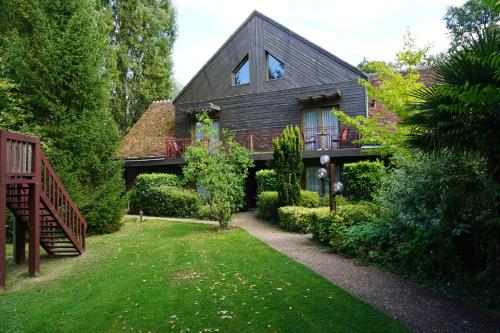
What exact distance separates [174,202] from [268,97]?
289 inches

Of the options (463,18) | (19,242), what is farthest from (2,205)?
(463,18)

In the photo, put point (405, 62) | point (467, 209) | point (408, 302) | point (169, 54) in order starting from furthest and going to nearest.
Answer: point (169, 54)
point (405, 62)
point (467, 209)
point (408, 302)

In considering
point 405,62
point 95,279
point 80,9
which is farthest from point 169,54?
point 95,279

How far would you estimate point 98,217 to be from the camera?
1267 centimetres

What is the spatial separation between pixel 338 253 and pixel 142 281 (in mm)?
4323

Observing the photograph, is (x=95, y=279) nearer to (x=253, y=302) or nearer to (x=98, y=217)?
(x=253, y=302)

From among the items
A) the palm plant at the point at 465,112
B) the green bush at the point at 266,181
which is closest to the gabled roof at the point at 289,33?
the green bush at the point at 266,181

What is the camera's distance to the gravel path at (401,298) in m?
4.27

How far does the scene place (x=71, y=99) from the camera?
1346 centimetres

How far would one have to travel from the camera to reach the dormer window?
1792 centimetres

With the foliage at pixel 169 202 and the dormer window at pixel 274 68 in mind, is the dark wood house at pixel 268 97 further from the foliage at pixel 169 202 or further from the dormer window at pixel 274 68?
the foliage at pixel 169 202

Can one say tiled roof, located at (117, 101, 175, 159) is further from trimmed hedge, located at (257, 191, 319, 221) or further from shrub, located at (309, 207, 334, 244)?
shrub, located at (309, 207, 334, 244)

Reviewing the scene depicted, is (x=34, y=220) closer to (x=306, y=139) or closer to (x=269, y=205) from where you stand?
(x=269, y=205)

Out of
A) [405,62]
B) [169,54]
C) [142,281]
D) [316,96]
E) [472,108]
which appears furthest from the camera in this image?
[169,54]
